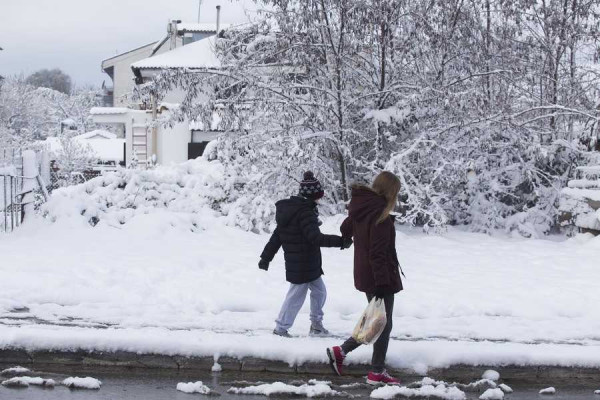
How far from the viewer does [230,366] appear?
7273mm

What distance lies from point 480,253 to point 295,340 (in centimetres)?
741

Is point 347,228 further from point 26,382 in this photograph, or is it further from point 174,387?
point 26,382

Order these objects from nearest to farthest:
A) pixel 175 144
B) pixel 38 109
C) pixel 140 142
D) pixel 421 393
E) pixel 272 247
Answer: pixel 421 393 < pixel 272 247 < pixel 175 144 < pixel 140 142 < pixel 38 109

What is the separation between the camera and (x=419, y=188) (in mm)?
16031

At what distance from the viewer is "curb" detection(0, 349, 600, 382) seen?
285 inches

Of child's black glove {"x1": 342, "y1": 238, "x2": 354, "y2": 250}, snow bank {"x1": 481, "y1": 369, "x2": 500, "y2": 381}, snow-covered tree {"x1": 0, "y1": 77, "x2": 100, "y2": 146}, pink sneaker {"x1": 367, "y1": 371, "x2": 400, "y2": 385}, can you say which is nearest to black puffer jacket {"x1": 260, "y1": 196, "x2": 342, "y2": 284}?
child's black glove {"x1": 342, "y1": 238, "x2": 354, "y2": 250}

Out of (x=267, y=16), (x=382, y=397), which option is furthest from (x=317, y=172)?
(x=382, y=397)

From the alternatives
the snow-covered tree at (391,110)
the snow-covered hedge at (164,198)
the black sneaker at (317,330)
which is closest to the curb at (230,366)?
the black sneaker at (317,330)

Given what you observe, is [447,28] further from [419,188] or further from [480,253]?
[480,253]

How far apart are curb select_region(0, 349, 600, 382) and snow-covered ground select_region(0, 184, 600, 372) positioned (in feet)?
0.20

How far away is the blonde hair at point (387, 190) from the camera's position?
6844mm

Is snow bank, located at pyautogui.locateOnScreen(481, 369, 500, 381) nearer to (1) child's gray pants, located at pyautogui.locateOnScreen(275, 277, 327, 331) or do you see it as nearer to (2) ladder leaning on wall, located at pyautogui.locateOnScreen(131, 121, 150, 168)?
(1) child's gray pants, located at pyautogui.locateOnScreen(275, 277, 327, 331)

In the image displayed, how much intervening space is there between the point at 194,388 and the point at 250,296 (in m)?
3.47

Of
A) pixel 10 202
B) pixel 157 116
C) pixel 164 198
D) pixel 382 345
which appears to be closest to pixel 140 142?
pixel 157 116
